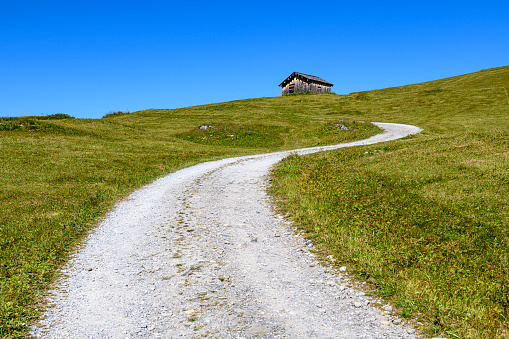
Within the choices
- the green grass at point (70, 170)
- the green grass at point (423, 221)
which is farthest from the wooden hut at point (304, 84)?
the green grass at point (423, 221)

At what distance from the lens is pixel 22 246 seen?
11.1m

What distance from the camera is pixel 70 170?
26219 mm

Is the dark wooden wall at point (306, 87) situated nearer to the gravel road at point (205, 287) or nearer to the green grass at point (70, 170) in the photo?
the green grass at point (70, 170)

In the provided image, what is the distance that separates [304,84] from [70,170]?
9938 cm

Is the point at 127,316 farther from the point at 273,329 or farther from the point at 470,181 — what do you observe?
the point at 470,181

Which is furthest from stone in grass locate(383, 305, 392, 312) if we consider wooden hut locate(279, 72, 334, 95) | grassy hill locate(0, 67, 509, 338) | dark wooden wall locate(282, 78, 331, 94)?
dark wooden wall locate(282, 78, 331, 94)

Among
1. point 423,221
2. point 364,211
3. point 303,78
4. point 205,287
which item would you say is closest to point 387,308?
point 205,287

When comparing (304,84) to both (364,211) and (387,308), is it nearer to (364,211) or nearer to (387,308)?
(364,211)

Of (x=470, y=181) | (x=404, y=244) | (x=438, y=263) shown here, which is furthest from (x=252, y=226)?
(x=470, y=181)

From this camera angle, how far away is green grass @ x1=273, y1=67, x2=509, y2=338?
23.1 feet

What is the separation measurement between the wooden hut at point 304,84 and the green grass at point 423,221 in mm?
91031

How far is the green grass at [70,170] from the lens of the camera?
9.38m

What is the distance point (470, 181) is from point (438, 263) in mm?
8966

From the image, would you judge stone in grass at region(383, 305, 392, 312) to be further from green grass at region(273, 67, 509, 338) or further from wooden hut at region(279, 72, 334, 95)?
wooden hut at region(279, 72, 334, 95)
